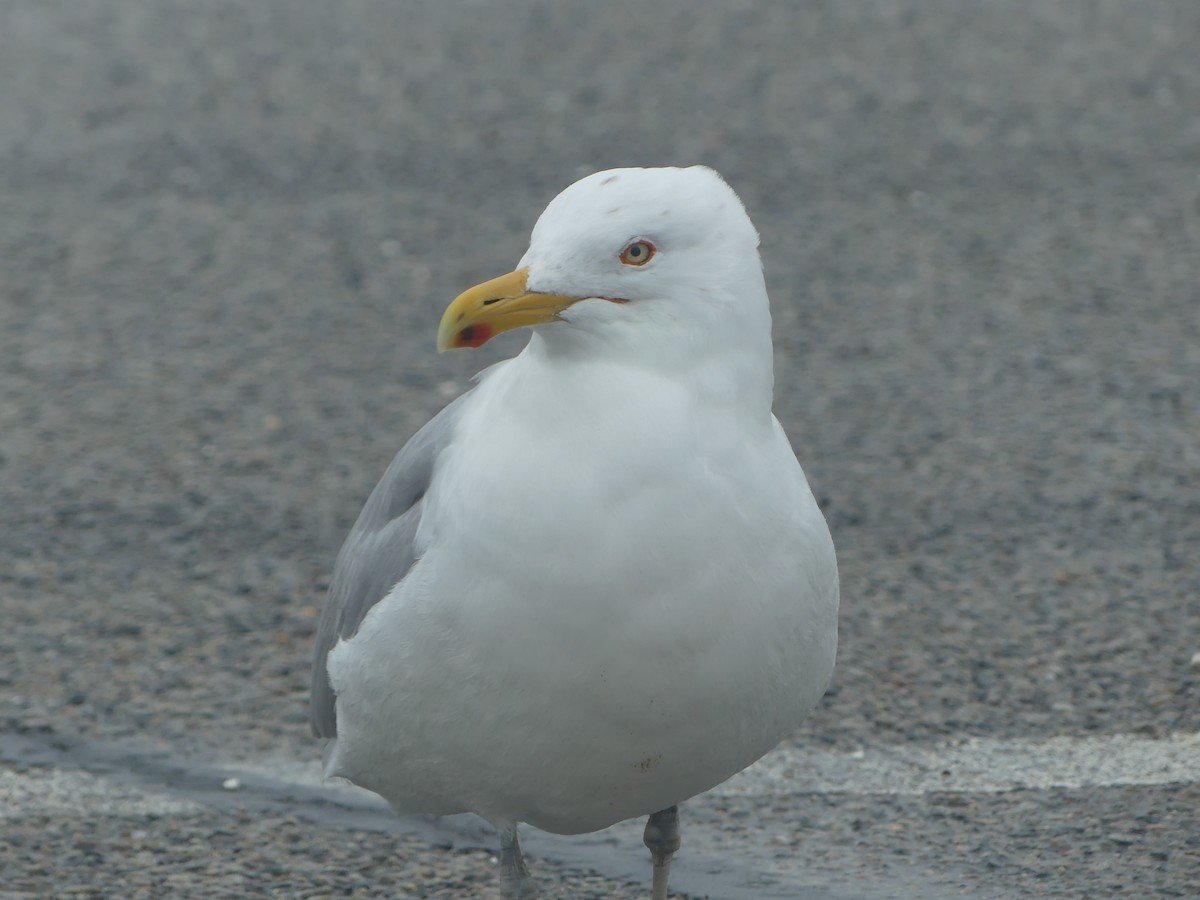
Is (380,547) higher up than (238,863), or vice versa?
(380,547)

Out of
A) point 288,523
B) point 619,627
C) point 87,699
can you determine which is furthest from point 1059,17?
point 619,627

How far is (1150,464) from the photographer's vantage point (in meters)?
5.45

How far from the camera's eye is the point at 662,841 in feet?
10.9

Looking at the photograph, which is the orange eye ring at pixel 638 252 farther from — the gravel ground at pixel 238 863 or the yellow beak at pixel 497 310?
the gravel ground at pixel 238 863

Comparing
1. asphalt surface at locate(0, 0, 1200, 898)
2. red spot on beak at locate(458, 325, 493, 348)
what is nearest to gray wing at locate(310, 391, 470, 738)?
red spot on beak at locate(458, 325, 493, 348)

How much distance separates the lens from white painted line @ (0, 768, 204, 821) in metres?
3.87

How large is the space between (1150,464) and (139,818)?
320 cm

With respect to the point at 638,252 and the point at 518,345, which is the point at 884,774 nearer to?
the point at 638,252

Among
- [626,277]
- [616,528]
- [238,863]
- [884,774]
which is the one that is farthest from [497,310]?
[884,774]

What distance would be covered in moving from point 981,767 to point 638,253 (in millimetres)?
1770

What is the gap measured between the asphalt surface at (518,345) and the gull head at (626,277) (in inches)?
53.0

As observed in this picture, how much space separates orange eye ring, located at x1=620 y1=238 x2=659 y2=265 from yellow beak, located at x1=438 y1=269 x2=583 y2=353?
100 millimetres

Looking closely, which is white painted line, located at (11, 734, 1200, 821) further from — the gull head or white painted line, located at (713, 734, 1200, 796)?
the gull head

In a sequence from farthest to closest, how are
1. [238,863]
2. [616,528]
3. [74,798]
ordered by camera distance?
[74,798] → [238,863] → [616,528]
